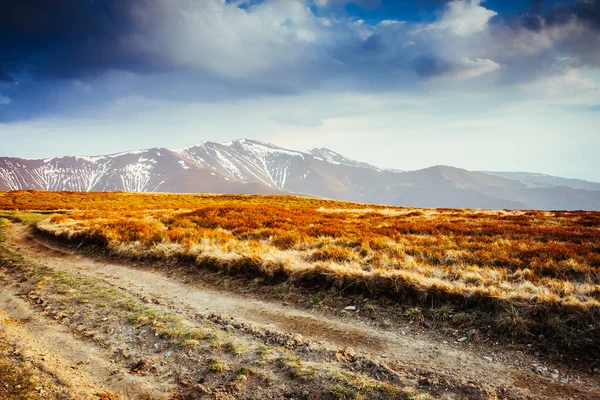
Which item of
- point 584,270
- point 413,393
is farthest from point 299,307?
point 584,270

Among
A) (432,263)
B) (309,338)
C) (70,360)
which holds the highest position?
(432,263)

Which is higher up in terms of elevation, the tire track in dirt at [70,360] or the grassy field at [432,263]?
the grassy field at [432,263]

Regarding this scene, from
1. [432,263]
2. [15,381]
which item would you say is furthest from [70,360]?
[432,263]

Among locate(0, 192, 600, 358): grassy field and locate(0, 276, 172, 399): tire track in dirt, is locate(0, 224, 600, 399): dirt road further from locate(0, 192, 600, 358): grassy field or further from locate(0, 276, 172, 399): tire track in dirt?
locate(0, 192, 600, 358): grassy field

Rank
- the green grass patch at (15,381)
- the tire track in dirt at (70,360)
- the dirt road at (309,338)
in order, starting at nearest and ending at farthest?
the green grass patch at (15,381)
the tire track in dirt at (70,360)
the dirt road at (309,338)

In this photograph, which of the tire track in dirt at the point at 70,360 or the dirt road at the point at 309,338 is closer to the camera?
the tire track in dirt at the point at 70,360

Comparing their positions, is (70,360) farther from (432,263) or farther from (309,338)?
(432,263)

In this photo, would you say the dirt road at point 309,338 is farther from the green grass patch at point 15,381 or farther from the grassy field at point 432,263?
the grassy field at point 432,263

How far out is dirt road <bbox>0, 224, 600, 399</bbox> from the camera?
4.88 meters

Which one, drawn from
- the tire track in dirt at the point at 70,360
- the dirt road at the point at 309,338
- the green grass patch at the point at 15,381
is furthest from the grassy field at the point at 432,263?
the green grass patch at the point at 15,381

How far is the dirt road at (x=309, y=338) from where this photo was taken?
4.88 m

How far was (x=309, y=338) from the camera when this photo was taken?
6449mm

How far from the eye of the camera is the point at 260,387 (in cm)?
474

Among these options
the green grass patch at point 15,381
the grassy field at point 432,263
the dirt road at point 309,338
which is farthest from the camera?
the grassy field at point 432,263
